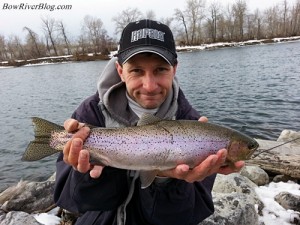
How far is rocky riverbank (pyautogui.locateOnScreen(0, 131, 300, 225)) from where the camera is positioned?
12.6 feet

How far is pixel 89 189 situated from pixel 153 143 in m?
0.70

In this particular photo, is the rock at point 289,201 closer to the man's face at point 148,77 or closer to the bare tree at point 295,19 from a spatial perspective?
the man's face at point 148,77

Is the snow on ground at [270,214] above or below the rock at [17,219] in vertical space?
below

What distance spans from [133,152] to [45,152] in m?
0.72

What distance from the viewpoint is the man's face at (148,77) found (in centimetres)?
254

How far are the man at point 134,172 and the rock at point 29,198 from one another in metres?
2.38

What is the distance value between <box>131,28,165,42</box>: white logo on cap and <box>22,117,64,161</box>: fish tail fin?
999 millimetres

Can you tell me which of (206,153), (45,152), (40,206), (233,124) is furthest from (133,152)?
(233,124)

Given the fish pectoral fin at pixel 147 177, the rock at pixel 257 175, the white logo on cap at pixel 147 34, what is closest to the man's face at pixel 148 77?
the white logo on cap at pixel 147 34

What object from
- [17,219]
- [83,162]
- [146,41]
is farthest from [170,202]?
[17,219]

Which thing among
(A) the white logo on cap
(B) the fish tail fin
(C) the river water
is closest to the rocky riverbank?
(B) the fish tail fin

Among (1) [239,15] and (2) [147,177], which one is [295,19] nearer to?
Result: (1) [239,15]

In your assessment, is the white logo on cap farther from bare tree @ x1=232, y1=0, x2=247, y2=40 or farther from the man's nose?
bare tree @ x1=232, y1=0, x2=247, y2=40

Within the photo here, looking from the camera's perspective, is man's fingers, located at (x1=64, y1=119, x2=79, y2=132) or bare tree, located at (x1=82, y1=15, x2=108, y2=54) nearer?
man's fingers, located at (x1=64, y1=119, x2=79, y2=132)
